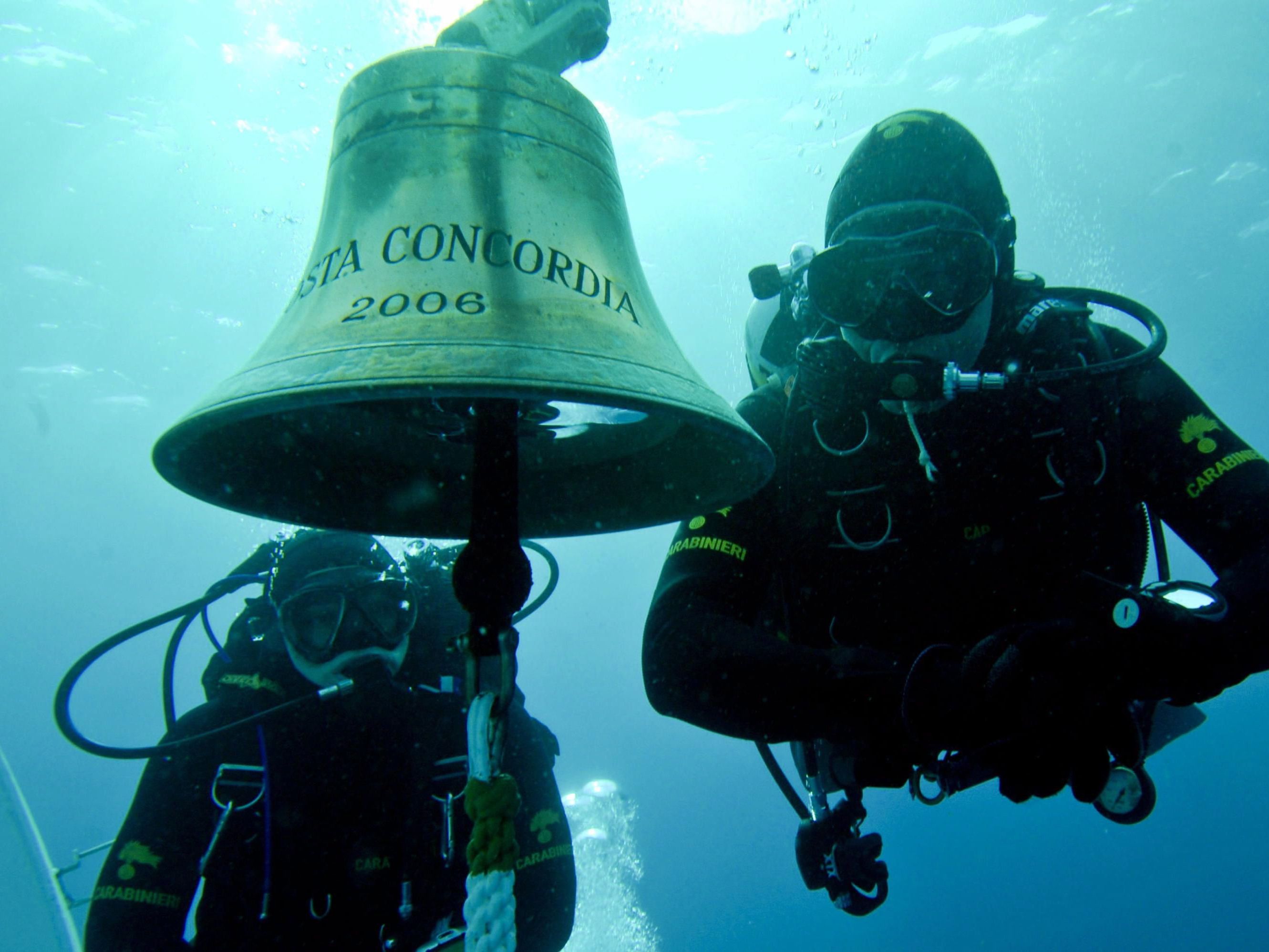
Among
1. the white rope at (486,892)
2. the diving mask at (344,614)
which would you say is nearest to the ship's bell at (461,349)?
the white rope at (486,892)

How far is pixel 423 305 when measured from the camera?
0.98 meters

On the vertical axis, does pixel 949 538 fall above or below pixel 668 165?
below

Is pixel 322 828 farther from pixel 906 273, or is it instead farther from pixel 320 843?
pixel 906 273

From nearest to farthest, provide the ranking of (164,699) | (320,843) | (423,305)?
(423,305) → (320,843) → (164,699)

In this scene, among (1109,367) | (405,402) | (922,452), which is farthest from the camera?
(922,452)

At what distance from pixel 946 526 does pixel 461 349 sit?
1.78m

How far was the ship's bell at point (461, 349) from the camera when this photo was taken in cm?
90

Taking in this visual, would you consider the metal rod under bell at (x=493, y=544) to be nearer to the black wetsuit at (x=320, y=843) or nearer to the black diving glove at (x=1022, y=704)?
the black diving glove at (x=1022, y=704)

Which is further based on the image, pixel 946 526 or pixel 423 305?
pixel 946 526

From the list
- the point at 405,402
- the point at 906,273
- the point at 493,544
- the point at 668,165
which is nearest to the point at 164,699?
the point at 405,402

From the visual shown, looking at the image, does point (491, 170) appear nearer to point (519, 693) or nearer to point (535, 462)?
point (535, 462)

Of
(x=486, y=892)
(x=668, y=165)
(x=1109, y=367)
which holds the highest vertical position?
(x=668, y=165)

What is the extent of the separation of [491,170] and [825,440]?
145 cm

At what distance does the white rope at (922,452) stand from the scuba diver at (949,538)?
0.04 feet
